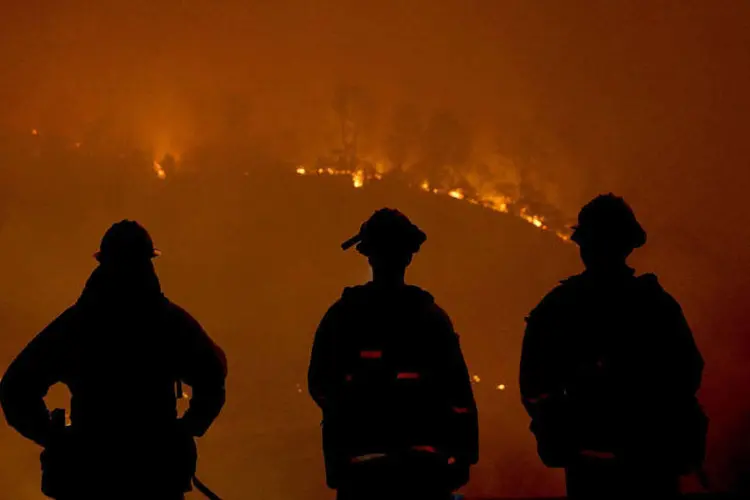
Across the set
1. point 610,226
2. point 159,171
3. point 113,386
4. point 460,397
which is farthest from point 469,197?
point 113,386

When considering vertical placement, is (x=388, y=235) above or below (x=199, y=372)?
above

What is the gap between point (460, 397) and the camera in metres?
2.41

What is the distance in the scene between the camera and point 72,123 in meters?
13.9

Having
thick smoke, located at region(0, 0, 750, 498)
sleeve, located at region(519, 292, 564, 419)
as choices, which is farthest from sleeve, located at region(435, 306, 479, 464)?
thick smoke, located at region(0, 0, 750, 498)

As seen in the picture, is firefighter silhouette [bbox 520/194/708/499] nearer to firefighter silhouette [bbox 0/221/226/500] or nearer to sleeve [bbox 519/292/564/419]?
sleeve [bbox 519/292/564/419]

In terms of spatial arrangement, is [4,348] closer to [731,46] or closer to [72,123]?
[72,123]

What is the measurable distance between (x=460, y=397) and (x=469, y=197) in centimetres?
1412

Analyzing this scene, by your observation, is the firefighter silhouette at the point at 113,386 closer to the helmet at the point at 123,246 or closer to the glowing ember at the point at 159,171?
the helmet at the point at 123,246

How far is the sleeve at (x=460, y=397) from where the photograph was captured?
238 centimetres

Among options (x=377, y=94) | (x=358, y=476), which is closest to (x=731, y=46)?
(x=377, y=94)

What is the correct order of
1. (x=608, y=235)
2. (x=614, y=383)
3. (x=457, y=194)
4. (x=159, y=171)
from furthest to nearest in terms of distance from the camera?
1. (x=159, y=171)
2. (x=457, y=194)
3. (x=608, y=235)
4. (x=614, y=383)

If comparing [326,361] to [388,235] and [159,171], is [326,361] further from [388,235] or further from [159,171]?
[159,171]

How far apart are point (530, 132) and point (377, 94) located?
3239 mm

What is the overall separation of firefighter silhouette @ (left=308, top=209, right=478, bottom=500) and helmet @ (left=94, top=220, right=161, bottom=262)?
2.51 ft
